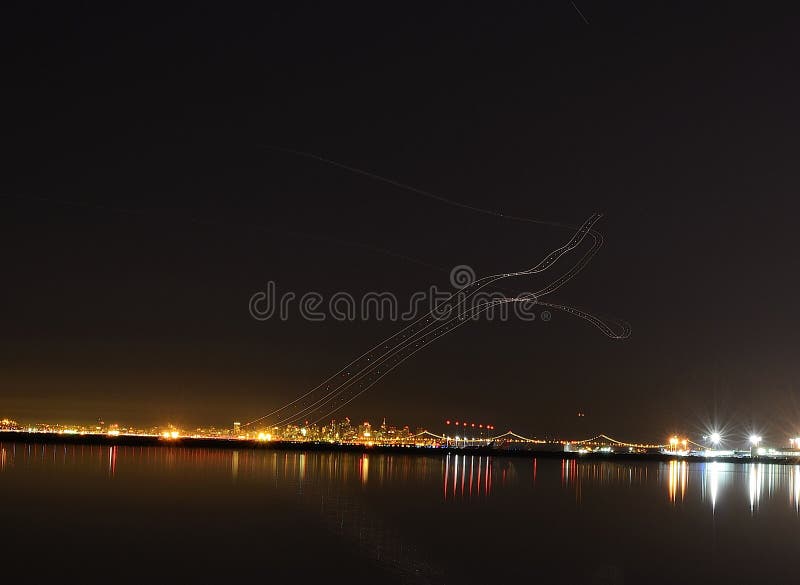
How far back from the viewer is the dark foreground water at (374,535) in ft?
78.5

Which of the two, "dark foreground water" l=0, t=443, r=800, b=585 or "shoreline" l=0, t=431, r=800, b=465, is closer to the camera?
"dark foreground water" l=0, t=443, r=800, b=585

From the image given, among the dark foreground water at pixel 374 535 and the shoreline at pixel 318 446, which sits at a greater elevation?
the dark foreground water at pixel 374 535

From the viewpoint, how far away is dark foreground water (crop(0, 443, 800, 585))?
2394 centimetres

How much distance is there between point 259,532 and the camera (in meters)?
30.2

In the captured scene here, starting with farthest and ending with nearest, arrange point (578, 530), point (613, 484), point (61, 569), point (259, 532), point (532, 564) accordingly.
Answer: point (613, 484) < point (578, 530) < point (259, 532) < point (532, 564) < point (61, 569)

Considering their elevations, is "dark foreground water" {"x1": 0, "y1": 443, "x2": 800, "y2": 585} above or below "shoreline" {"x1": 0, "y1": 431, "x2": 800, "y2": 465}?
above

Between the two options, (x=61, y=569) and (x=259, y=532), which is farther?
(x=259, y=532)

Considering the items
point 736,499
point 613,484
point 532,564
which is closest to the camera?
point 532,564

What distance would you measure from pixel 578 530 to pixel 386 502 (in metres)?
10.3

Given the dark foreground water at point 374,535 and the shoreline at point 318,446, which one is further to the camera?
the shoreline at point 318,446

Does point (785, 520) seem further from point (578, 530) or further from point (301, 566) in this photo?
point (301, 566)

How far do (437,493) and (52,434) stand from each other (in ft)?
535

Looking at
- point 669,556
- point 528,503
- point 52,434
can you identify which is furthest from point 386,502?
point 52,434

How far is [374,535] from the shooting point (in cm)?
2952
